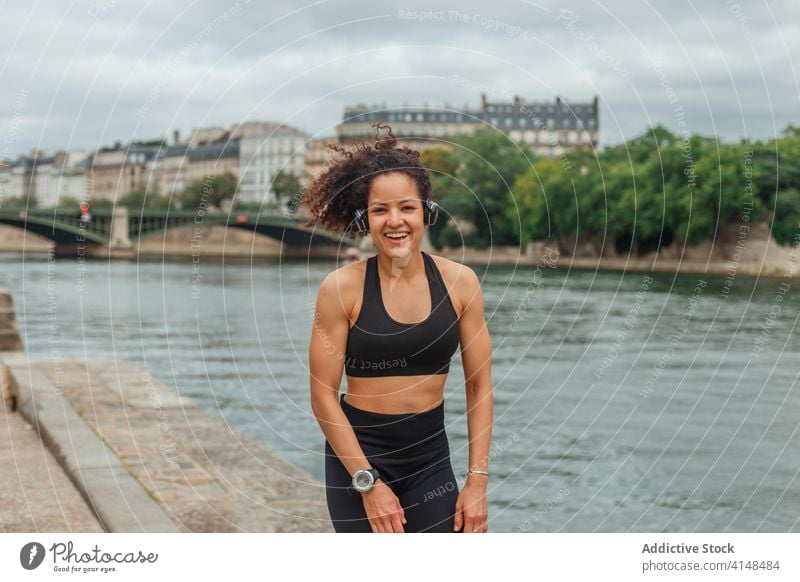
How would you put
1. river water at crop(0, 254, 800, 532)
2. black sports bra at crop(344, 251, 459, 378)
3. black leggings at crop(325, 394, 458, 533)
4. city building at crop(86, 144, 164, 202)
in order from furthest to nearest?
city building at crop(86, 144, 164, 202) → river water at crop(0, 254, 800, 532) → black leggings at crop(325, 394, 458, 533) → black sports bra at crop(344, 251, 459, 378)

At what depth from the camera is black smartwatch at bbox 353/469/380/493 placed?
10.0 feet

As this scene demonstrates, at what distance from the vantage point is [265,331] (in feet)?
89.3

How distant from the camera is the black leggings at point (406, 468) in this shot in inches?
123

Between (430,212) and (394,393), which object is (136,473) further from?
(430,212)

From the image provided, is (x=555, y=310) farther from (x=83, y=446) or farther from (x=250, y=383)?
(x=83, y=446)

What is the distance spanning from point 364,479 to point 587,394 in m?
14.2

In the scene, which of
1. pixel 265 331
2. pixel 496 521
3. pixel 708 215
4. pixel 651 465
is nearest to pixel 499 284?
pixel 708 215

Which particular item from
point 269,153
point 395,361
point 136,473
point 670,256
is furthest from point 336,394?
point 269,153

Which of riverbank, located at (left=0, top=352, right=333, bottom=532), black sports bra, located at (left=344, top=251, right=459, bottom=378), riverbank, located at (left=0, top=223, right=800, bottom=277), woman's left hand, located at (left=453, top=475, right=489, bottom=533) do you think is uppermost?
black sports bra, located at (left=344, top=251, right=459, bottom=378)

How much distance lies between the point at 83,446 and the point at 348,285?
441 centimetres

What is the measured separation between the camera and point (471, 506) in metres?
3.14

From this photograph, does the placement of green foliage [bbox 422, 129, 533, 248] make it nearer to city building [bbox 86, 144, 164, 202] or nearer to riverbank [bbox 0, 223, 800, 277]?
riverbank [bbox 0, 223, 800, 277]

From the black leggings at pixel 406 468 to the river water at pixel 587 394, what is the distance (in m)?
0.63

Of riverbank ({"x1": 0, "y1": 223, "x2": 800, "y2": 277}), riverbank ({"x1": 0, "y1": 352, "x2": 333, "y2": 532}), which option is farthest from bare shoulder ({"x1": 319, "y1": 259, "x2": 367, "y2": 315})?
riverbank ({"x1": 0, "y1": 223, "x2": 800, "y2": 277})
